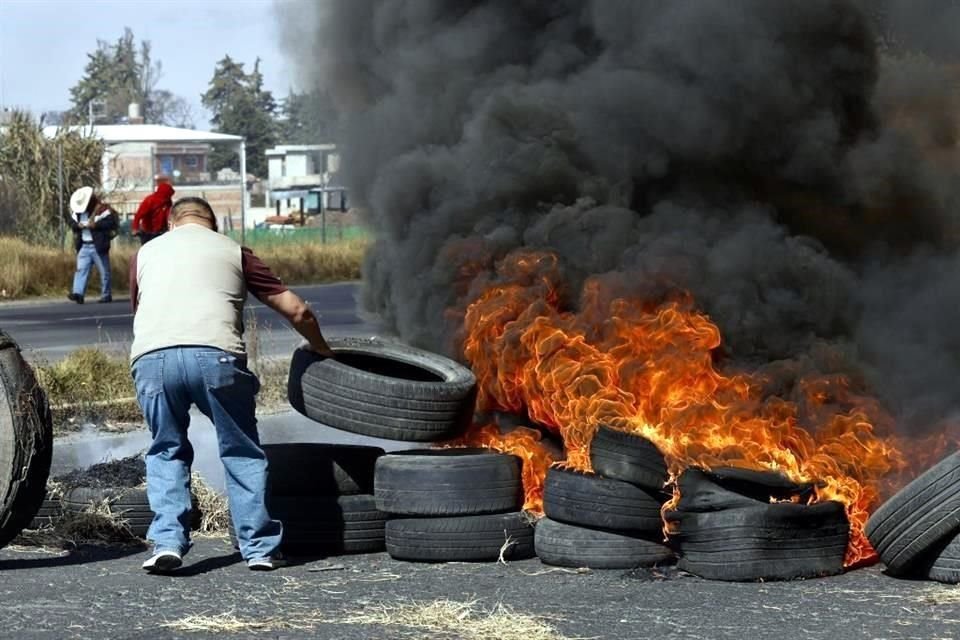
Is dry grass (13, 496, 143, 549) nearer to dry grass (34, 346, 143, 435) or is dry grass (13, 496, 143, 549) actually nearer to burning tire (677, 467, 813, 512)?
burning tire (677, 467, 813, 512)

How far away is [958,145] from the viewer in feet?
35.7

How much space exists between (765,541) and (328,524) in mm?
2190

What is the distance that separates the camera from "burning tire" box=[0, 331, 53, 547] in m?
7.44

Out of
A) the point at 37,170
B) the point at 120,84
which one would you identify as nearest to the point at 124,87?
the point at 120,84

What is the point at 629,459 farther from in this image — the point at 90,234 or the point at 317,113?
the point at 90,234

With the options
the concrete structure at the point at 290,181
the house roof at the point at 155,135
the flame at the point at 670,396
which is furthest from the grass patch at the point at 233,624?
the concrete structure at the point at 290,181

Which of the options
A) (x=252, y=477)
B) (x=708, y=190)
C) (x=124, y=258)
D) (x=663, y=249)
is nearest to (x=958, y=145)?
(x=708, y=190)

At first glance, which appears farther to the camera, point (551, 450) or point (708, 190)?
point (708, 190)

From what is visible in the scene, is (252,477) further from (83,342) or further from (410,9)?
(83,342)

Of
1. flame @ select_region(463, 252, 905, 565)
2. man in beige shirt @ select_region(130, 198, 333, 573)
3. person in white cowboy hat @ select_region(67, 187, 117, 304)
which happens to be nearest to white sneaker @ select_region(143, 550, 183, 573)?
man in beige shirt @ select_region(130, 198, 333, 573)

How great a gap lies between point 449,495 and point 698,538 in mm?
1233

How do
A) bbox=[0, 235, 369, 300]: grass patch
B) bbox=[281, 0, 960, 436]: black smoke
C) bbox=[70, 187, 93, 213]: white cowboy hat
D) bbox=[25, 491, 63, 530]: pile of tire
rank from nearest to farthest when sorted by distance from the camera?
bbox=[25, 491, 63, 530]: pile of tire < bbox=[281, 0, 960, 436]: black smoke < bbox=[70, 187, 93, 213]: white cowboy hat < bbox=[0, 235, 369, 300]: grass patch

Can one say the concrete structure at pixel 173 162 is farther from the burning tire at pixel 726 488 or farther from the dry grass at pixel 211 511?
the burning tire at pixel 726 488

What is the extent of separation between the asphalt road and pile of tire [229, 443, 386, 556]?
682 centimetres
